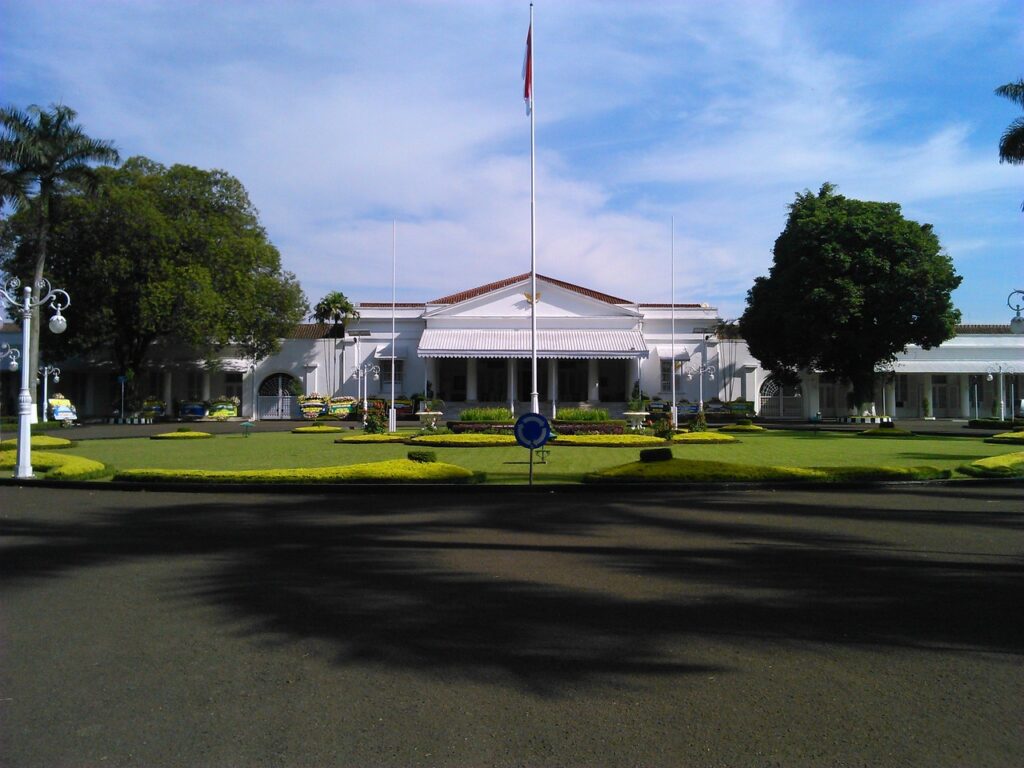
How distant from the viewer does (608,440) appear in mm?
23844

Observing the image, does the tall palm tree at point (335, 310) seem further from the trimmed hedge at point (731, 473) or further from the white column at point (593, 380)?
the trimmed hedge at point (731, 473)

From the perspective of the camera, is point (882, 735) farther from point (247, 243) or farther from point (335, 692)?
point (247, 243)

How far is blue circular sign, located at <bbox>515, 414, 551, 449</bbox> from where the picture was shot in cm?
1302

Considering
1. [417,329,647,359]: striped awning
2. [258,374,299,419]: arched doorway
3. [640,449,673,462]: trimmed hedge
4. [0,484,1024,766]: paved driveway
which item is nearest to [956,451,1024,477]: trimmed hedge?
[640,449,673,462]: trimmed hedge

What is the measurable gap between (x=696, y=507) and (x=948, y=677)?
6931 mm

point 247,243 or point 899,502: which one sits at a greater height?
point 247,243

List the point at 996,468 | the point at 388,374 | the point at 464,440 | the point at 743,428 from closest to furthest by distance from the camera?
the point at 996,468
the point at 464,440
the point at 743,428
the point at 388,374

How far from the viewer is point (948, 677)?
4.34 metres

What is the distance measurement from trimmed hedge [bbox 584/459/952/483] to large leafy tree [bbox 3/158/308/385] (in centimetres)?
2988

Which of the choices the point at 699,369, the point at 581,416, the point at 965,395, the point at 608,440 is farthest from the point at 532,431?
the point at 965,395

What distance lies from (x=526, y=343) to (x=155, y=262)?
18.6m

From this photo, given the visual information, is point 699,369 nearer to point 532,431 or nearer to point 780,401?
point 780,401

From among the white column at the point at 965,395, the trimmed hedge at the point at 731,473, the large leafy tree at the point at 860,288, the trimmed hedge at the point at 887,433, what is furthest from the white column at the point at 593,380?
the trimmed hedge at the point at 731,473

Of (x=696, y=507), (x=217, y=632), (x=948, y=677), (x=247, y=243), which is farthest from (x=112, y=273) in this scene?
(x=948, y=677)
